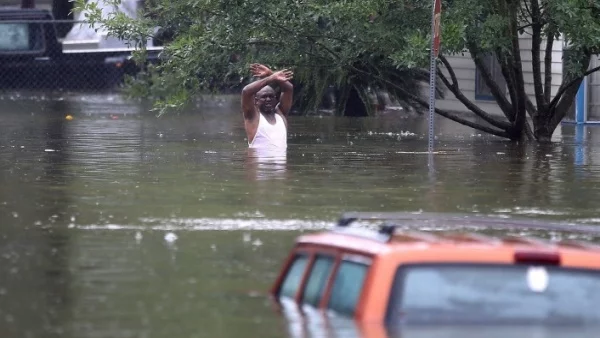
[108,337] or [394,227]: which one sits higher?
[394,227]

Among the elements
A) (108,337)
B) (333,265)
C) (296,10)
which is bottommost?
(108,337)

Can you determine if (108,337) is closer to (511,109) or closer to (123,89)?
(511,109)

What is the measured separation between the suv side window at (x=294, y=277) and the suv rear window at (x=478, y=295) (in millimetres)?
1046

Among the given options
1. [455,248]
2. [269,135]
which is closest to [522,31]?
[269,135]

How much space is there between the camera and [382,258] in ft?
17.5

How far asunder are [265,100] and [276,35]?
1704 mm

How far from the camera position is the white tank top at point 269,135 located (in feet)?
55.3

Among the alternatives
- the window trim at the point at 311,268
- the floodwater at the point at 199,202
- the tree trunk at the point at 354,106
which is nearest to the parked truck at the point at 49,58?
the tree trunk at the point at 354,106

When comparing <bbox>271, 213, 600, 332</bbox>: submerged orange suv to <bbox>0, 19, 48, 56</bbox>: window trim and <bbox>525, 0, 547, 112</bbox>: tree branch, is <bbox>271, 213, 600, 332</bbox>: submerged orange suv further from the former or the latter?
<bbox>0, 19, 48, 56</bbox>: window trim

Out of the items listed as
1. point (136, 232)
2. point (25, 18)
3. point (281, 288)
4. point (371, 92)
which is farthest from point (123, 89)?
point (281, 288)

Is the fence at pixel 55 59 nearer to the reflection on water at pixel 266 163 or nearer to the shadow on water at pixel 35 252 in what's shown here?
the reflection on water at pixel 266 163

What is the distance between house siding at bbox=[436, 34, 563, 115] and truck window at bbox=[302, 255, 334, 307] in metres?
20.0

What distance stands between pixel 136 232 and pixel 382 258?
5.14 meters

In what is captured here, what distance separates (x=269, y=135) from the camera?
1688 cm
